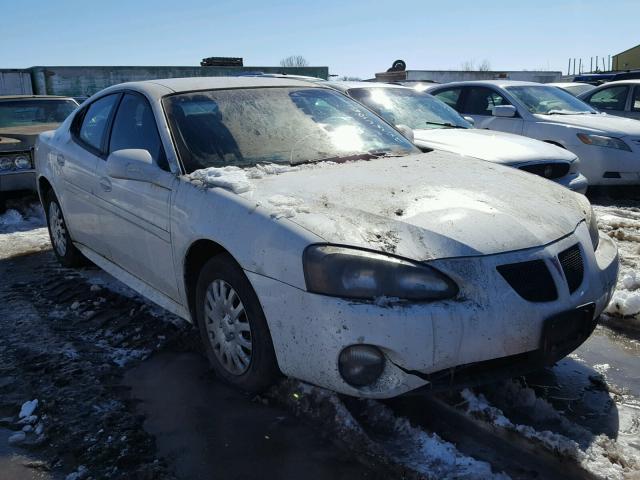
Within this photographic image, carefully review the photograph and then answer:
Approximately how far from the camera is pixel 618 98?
9914mm

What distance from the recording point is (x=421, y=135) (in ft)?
21.4

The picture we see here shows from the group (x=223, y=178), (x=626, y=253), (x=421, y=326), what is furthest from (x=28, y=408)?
(x=626, y=253)

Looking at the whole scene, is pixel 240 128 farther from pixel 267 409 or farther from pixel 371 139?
pixel 267 409

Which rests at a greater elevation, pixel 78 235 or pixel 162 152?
pixel 162 152

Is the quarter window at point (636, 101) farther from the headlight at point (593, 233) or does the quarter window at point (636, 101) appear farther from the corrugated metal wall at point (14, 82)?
the corrugated metal wall at point (14, 82)

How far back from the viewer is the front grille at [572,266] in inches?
104

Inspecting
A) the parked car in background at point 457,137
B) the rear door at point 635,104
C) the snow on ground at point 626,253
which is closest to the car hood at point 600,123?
the snow on ground at point 626,253

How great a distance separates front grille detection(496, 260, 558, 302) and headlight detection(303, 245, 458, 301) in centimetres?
25

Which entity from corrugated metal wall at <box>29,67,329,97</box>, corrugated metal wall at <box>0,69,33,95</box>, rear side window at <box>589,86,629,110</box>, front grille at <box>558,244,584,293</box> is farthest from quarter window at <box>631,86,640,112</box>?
corrugated metal wall at <box>0,69,33,95</box>

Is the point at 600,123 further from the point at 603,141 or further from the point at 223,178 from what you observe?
the point at 223,178

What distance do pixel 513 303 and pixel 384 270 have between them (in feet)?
1.73

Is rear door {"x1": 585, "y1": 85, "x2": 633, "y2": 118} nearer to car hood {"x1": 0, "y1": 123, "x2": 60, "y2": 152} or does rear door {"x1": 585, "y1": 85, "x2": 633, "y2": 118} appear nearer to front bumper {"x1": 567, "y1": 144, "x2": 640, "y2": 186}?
front bumper {"x1": 567, "y1": 144, "x2": 640, "y2": 186}

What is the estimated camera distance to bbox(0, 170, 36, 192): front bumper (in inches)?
270

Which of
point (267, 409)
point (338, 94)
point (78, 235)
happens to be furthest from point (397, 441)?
point (78, 235)
